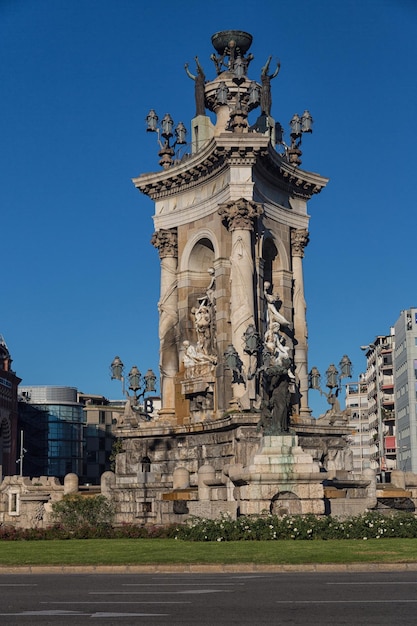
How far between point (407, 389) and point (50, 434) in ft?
192

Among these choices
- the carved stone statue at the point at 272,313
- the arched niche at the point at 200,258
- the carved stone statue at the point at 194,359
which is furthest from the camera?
the arched niche at the point at 200,258

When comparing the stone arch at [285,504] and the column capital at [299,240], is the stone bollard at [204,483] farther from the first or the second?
the column capital at [299,240]

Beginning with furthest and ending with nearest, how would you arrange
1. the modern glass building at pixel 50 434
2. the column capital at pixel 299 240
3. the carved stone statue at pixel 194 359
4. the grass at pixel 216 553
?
the modern glass building at pixel 50 434 < the column capital at pixel 299 240 < the carved stone statue at pixel 194 359 < the grass at pixel 216 553

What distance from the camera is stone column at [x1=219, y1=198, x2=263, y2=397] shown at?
49531 millimetres

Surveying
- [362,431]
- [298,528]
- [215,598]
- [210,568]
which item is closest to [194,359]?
[298,528]

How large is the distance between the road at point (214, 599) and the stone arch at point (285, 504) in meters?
10.5

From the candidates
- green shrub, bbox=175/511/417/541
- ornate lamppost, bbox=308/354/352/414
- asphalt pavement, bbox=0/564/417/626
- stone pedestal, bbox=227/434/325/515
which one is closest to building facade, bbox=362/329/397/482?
ornate lamppost, bbox=308/354/352/414

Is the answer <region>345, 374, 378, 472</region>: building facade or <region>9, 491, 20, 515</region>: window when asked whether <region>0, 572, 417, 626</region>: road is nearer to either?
<region>9, 491, 20, 515</region>: window

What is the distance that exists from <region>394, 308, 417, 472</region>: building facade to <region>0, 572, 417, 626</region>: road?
10578cm

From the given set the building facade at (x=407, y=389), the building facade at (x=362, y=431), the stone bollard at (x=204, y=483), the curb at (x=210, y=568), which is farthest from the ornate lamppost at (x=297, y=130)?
the building facade at (x=362, y=431)

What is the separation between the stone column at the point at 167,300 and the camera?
2221 inches

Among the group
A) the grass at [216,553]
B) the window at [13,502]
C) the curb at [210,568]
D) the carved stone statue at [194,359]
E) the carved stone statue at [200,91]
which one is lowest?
the curb at [210,568]

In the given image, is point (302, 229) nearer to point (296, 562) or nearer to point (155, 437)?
point (155, 437)

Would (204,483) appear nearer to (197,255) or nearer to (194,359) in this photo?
(194,359)
